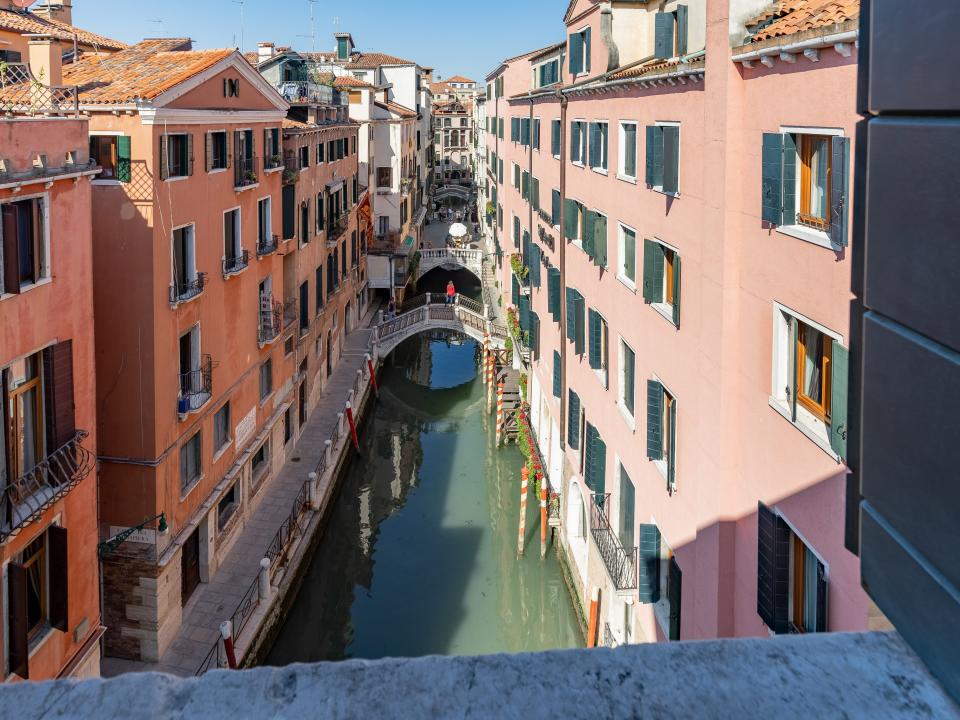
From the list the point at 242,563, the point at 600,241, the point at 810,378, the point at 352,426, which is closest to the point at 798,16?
the point at 810,378

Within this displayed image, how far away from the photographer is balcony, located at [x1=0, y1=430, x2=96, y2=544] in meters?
9.41

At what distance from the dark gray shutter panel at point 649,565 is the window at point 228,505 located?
367 inches

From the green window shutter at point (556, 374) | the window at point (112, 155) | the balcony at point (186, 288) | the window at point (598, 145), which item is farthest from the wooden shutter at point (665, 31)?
the green window shutter at point (556, 374)

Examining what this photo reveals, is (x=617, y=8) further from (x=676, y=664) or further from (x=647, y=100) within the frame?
(x=676, y=664)

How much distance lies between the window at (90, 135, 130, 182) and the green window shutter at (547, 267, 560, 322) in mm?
10841

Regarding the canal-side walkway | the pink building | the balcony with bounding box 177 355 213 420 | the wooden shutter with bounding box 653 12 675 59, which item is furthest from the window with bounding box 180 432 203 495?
the wooden shutter with bounding box 653 12 675 59

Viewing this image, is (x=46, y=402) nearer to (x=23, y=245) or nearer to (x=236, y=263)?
(x=23, y=245)

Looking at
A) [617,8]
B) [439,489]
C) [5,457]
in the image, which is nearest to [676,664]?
[5,457]

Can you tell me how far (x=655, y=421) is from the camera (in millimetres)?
13008

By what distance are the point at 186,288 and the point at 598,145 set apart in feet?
27.2

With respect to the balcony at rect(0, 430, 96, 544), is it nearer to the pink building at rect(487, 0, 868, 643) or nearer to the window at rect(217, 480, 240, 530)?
the pink building at rect(487, 0, 868, 643)

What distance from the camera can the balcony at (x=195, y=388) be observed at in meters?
15.7

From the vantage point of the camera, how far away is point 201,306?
16.7 m

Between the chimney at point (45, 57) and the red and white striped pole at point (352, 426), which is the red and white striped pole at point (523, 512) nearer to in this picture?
the red and white striped pole at point (352, 426)
